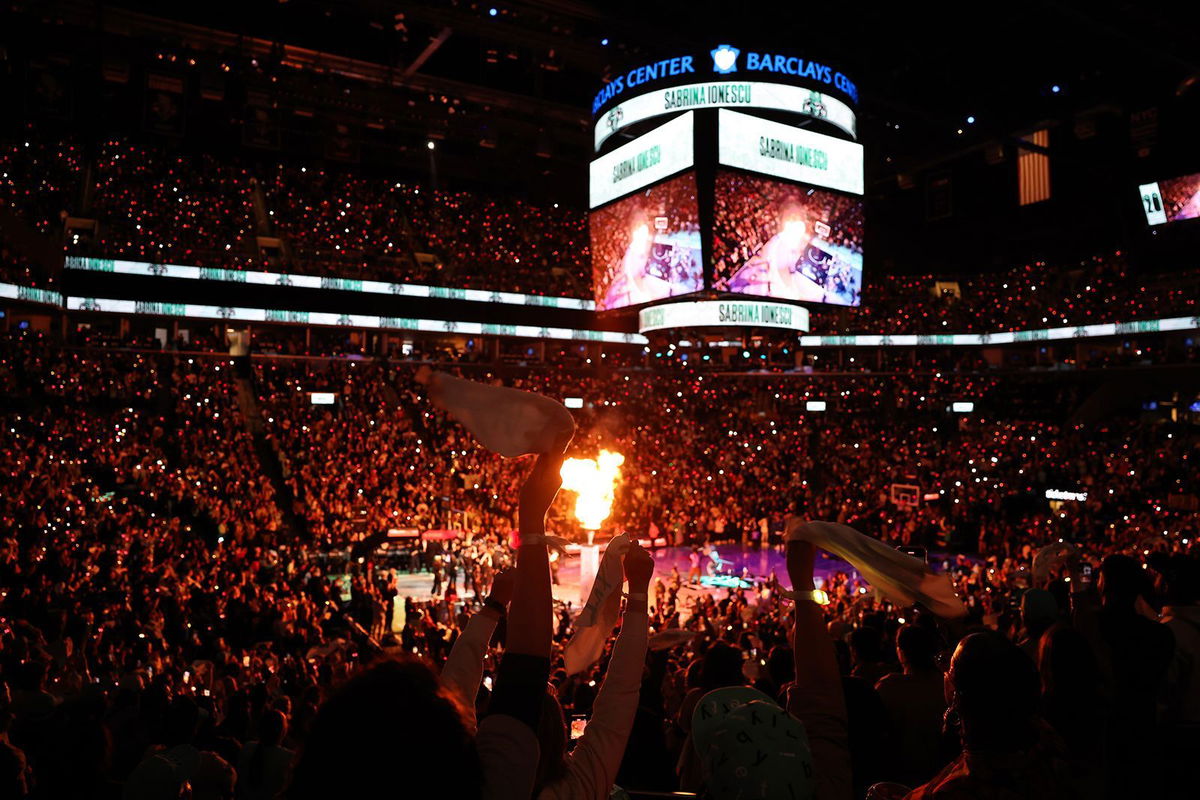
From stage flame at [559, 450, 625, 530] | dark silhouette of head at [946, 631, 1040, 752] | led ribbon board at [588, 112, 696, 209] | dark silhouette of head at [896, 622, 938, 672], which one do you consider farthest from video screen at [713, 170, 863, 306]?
dark silhouette of head at [946, 631, 1040, 752]

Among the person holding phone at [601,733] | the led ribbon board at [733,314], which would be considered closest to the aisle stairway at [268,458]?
the led ribbon board at [733,314]

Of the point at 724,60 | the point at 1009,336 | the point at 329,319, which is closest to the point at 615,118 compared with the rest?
the point at 724,60

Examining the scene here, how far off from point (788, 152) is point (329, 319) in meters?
24.0

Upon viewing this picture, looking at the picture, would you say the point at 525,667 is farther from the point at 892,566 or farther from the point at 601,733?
the point at 892,566

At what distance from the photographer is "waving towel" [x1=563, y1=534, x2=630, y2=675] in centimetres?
282

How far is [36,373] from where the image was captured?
24156 millimetres

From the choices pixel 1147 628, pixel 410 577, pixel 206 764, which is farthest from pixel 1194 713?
pixel 410 577

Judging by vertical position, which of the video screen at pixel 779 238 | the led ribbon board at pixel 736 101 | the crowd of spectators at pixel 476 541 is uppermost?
the led ribbon board at pixel 736 101

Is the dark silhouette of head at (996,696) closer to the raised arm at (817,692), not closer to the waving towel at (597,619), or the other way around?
the raised arm at (817,692)

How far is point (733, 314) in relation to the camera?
61.6 ft

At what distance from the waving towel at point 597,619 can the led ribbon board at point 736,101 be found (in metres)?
16.2

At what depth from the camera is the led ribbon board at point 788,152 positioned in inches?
681

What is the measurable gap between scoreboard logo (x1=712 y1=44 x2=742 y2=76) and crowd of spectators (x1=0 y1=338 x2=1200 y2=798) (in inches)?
434

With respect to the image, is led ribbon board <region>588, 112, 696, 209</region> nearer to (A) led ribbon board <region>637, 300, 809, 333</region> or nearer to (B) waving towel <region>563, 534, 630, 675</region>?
(A) led ribbon board <region>637, 300, 809, 333</region>
